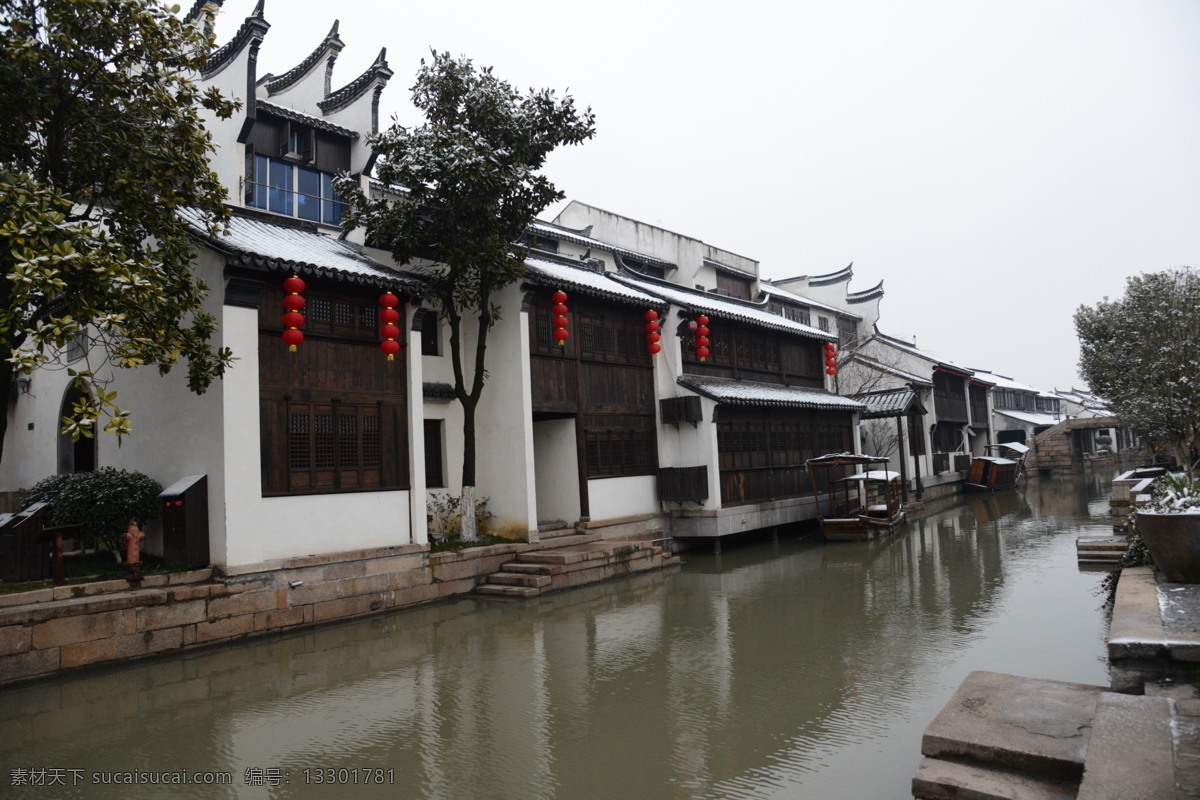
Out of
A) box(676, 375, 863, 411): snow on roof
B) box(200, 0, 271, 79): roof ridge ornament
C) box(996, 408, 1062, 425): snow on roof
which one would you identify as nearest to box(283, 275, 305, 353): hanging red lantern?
box(200, 0, 271, 79): roof ridge ornament

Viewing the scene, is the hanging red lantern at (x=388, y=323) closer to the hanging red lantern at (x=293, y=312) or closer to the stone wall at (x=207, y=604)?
the hanging red lantern at (x=293, y=312)

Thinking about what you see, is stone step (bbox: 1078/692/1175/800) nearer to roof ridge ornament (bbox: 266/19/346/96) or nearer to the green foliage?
the green foliage

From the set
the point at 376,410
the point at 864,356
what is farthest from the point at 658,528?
the point at 864,356

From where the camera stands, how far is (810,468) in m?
21.9

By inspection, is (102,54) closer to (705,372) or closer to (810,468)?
(705,372)

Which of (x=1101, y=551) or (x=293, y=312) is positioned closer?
(x=293, y=312)

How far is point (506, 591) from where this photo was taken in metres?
13.6

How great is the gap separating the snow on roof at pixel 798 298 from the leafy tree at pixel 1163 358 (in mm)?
14670

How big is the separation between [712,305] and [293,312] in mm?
13239

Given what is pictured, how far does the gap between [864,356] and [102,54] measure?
3179cm

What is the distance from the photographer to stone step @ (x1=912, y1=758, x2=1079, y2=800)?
4.55m

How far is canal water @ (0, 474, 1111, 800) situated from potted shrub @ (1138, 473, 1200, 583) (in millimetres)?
1286

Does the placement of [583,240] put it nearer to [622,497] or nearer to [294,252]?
[622,497]

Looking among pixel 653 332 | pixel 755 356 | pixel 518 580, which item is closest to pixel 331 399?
pixel 518 580
